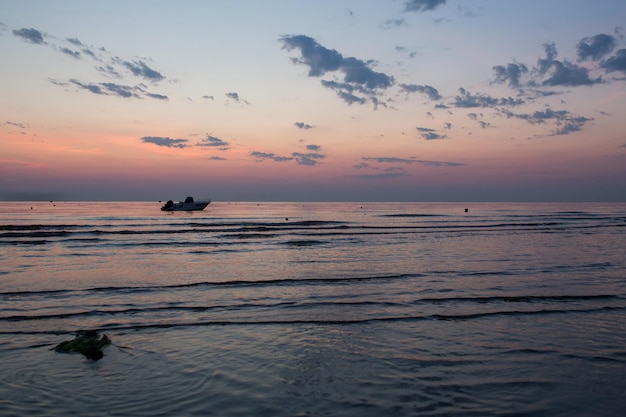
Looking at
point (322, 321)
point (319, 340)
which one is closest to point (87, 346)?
point (319, 340)

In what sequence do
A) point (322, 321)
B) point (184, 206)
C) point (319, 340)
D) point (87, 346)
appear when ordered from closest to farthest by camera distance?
point (87, 346), point (319, 340), point (322, 321), point (184, 206)

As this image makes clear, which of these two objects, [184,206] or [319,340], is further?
[184,206]

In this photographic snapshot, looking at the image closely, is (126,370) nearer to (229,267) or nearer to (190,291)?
(190,291)

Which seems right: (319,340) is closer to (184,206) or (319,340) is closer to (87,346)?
(87,346)

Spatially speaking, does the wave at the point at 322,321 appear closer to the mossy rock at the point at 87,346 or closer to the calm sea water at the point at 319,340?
the calm sea water at the point at 319,340

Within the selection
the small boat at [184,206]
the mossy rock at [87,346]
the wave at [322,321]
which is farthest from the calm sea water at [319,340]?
the small boat at [184,206]

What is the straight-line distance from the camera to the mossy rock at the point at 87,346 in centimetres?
941

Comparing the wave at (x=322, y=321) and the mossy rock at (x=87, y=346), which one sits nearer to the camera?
the mossy rock at (x=87, y=346)

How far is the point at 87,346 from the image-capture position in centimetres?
961

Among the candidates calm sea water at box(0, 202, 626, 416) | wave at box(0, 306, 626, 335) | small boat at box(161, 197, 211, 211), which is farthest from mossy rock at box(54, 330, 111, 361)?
small boat at box(161, 197, 211, 211)

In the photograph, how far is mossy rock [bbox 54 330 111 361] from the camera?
30.9 feet

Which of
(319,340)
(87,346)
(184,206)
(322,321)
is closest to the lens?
(87,346)

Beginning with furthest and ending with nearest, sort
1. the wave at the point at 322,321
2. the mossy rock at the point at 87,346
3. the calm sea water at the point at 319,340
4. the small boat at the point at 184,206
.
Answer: the small boat at the point at 184,206
the wave at the point at 322,321
the mossy rock at the point at 87,346
the calm sea water at the point at 319,340

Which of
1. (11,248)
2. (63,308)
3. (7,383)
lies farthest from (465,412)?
(11,248)
